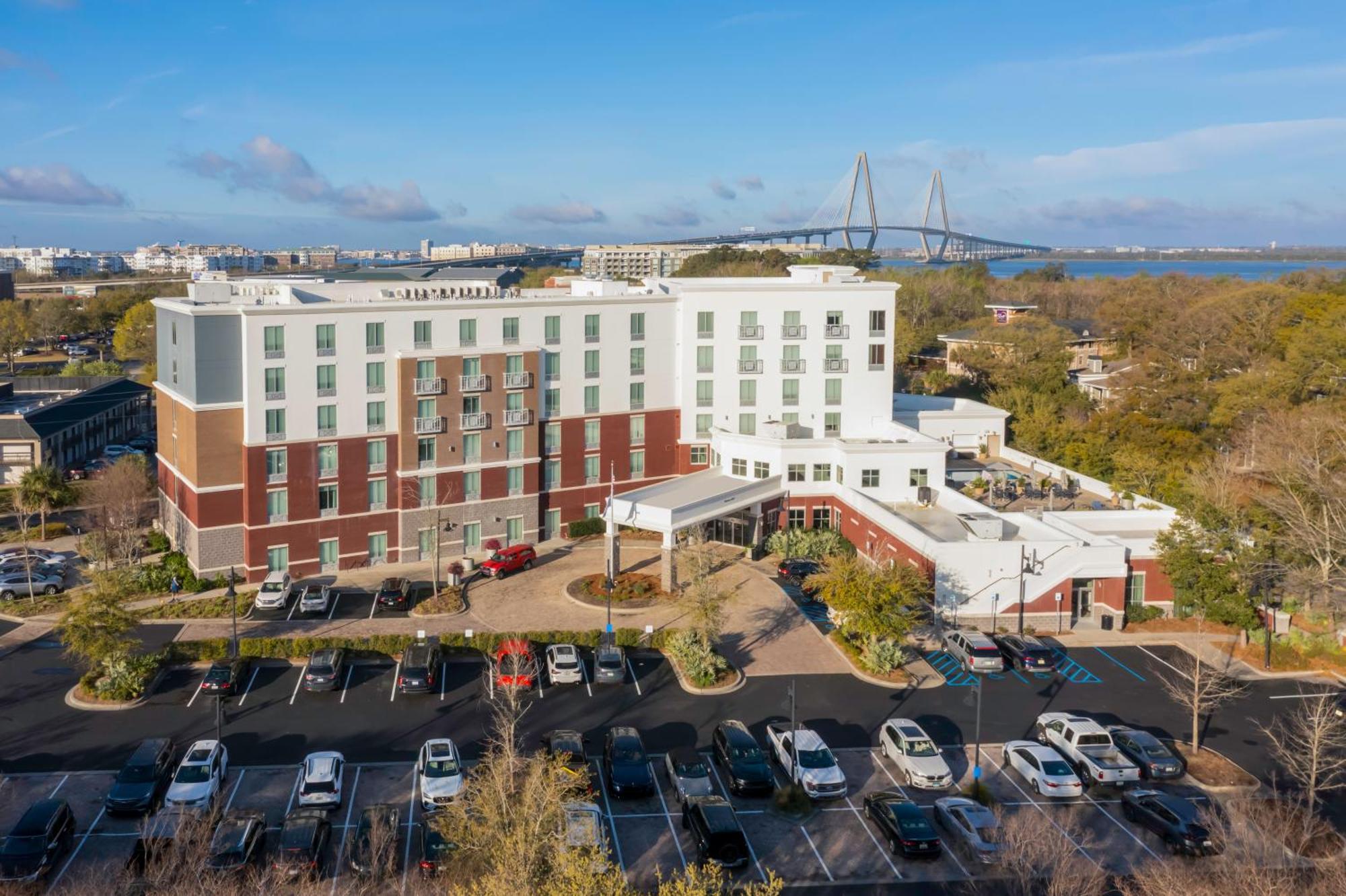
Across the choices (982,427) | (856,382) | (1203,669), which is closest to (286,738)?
(1203,669)

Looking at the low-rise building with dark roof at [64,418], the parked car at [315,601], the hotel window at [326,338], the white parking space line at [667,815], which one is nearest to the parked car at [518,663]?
the white parking space line at [667,815]

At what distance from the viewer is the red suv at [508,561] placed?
149 ft

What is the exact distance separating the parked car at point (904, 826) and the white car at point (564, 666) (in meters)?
11.6

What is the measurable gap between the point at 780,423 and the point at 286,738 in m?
30.4

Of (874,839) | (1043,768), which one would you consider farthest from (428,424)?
(1043,768)

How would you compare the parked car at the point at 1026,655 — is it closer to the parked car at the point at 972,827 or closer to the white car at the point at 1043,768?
the white car at the point at 1043,768

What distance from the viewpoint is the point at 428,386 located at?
152 ft

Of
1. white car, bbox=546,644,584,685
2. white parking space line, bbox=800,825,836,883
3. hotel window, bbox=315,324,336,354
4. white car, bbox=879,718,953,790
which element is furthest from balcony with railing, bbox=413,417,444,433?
white parking space line, bbox=800,825,836,883

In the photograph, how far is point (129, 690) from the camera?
1284 inches

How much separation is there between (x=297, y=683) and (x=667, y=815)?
578 inches

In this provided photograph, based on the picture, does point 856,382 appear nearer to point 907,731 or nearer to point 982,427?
point 982,427

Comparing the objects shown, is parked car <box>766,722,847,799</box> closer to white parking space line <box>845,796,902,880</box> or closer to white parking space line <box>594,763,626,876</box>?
white parking space line <box>845,796,902,880</box>

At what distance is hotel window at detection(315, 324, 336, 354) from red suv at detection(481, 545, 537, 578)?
11266mm

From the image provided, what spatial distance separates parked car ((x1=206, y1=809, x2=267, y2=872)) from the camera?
22.3 meters
